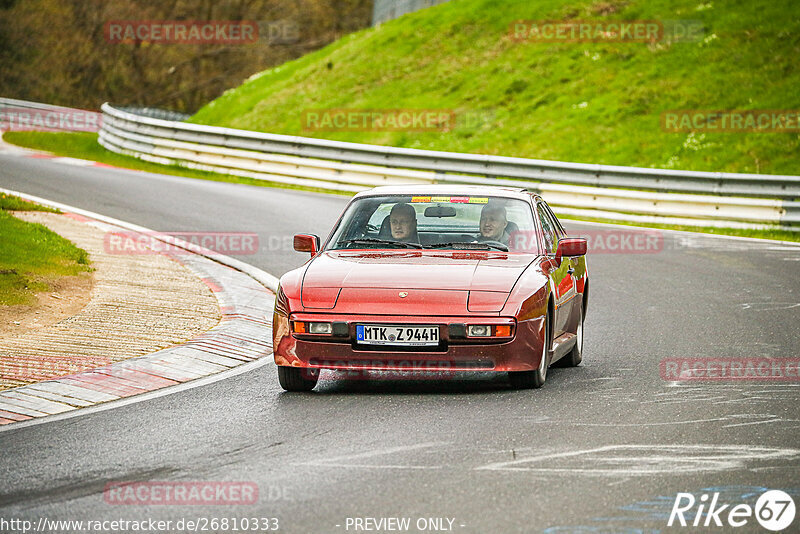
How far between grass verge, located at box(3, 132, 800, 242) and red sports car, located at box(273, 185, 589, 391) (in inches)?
456

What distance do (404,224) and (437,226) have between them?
409mm

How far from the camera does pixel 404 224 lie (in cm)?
916

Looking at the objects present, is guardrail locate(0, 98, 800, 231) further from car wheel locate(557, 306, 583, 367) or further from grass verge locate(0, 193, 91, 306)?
car wheel locate(557, 306, 583, 367)

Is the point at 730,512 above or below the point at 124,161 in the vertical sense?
below

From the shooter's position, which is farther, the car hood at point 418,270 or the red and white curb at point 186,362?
the car hood at point 418,270

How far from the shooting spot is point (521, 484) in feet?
18.9

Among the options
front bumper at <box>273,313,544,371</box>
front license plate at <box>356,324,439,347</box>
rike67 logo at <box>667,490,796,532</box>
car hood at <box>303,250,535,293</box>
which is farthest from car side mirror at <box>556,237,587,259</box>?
rike67 logo at <box>667,490,796,532</box>

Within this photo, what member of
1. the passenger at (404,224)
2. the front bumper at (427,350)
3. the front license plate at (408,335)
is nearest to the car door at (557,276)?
the front bumper at (427,350)

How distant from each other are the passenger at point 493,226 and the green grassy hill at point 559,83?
1554 cm

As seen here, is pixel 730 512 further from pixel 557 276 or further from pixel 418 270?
pixel 557 276

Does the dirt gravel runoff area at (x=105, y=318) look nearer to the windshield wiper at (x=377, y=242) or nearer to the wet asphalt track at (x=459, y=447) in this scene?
the wet asphalt track at (x=459, y=447)

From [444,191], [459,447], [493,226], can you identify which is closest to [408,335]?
[459,447]

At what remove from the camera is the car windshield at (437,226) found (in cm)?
910

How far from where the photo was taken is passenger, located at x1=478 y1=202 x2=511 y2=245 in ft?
30.0
